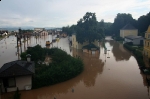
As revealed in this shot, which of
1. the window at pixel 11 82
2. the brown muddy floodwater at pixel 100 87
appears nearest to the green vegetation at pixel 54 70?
the brown muddy floodwater at pixel 100 87

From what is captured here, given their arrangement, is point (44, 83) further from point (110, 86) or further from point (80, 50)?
point (80, 50)

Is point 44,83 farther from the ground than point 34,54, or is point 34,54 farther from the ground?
point 34,54

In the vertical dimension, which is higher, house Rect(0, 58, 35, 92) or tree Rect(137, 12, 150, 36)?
tree Rect(137, 12, 150, 36)

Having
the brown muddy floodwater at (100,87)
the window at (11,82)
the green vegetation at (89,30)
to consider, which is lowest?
the brown muddy floodwater at (100,87)

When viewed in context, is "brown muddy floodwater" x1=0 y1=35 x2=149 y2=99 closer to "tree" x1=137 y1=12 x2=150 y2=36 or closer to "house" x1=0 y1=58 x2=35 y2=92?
"house" x1=0 y1=58 x2=35 y2=92

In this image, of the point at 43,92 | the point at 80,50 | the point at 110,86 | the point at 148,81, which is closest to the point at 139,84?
the point at 148,81

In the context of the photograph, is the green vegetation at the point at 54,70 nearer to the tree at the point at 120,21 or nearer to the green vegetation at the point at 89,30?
the green vegetation at the point at 89,30

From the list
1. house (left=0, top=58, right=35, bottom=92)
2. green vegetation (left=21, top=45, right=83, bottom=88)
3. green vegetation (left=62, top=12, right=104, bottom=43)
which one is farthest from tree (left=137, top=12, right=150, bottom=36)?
house (left=0, top=58, right=35, bottom=92)

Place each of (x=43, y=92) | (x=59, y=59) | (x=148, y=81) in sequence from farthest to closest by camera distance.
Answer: (x=59, y=59) < (x=148, y=81) < (x=43, y=92)
